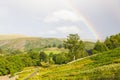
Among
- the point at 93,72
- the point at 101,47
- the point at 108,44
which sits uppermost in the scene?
the point at 108,44

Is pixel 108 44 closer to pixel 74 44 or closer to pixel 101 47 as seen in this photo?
pixel 101 47

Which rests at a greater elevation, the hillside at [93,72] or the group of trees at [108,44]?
the group of trees at [108,44]

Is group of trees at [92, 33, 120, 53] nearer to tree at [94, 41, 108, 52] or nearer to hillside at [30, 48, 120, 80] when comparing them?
tree at [94, 41, 108, 52]

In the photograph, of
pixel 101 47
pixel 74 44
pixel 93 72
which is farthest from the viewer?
pixel 101 47

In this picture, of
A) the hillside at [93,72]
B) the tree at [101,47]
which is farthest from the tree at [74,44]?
the hillside at [93,72]

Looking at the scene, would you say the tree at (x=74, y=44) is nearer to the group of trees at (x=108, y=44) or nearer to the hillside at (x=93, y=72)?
the group of trees at (x=108, y=44)

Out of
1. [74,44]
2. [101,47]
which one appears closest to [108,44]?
[101,47]

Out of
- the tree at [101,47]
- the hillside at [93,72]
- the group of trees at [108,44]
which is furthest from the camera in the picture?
the group of trees at [108,44]

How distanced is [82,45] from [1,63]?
5653cm

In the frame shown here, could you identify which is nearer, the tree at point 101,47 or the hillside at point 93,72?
the hillside at point 93,72

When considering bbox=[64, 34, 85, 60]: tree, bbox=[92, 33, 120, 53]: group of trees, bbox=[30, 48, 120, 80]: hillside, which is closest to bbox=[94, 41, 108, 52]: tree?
bbox=[92, 33, 120, 53]: group of trees

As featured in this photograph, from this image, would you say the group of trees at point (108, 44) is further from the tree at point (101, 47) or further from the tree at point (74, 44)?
the tree at point (74, 44)

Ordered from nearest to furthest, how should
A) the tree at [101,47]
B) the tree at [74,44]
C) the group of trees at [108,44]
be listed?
1. the tree at [74,44]
2. the tree at [101,47]
3. the group of trees at [108,44]

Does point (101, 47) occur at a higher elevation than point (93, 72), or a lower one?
higher
